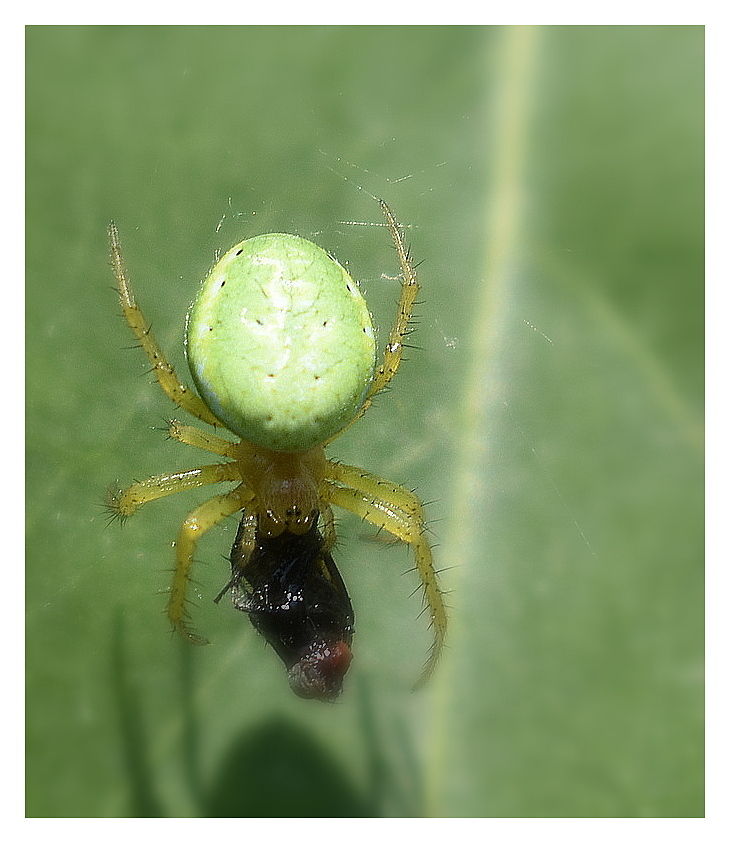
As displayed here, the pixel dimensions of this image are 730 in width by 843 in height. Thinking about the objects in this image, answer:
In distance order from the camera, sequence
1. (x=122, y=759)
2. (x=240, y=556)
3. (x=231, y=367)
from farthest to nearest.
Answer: (x=122, y=759) → (x=240, y=556) → (x=231, y=367)

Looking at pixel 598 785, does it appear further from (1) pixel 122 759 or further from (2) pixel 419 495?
(1) pixel 122 759

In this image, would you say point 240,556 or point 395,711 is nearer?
point 240,556

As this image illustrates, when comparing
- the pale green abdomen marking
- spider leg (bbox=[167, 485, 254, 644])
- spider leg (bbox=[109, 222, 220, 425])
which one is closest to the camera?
the pale green abdomen marking


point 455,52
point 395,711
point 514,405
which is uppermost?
point 455,52

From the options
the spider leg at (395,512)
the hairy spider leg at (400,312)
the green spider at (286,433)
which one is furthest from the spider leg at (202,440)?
the hairy spider leg at (400,312)

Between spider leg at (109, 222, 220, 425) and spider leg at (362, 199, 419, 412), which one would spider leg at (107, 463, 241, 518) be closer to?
spider leg at (109, 222, 220, 425)

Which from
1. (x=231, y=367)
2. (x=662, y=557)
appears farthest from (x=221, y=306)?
(x=662, y=557)

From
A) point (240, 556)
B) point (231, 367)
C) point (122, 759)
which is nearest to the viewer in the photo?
point (231, 367)

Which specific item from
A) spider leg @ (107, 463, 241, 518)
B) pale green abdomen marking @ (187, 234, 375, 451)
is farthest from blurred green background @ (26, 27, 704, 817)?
pale green abdomen marking @ (187, 234, 375, 451)
